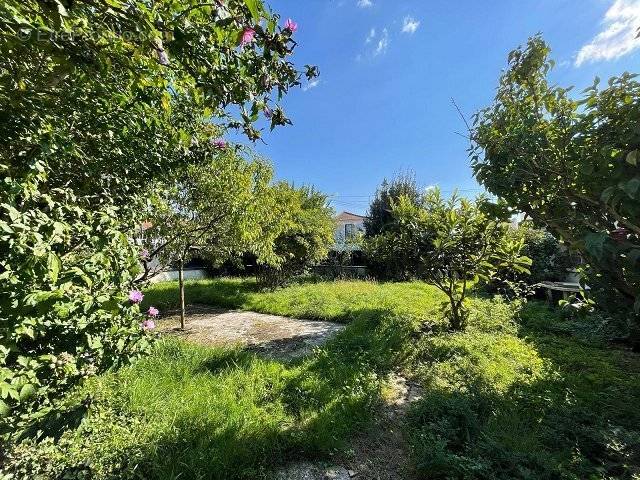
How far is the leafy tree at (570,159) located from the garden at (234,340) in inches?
0.7

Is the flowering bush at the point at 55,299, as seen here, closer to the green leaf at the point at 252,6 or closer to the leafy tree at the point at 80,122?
the leafy tree at the point at 80,122

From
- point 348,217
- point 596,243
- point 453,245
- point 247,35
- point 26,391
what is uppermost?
point 348,217

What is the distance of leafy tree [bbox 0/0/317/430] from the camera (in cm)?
128

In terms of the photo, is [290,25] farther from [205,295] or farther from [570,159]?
[205,295]

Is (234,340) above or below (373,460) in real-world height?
above

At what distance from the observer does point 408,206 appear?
591cm

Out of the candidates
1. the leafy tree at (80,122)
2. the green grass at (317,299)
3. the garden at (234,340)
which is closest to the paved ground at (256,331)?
the garden at (234,340)

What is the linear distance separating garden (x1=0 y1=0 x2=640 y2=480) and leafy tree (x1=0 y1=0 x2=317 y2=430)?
0.01 meters

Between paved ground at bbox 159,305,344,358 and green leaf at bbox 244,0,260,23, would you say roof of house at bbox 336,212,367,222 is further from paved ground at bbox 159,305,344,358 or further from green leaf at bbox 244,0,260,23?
green leaf at bbox 244,0,260,23

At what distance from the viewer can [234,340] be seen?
5.69m

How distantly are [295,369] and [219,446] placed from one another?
5.52ft

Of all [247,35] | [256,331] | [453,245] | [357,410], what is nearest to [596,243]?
[247,35]

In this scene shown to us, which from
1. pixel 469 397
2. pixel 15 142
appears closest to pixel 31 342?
pixel 15 142

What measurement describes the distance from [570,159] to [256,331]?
5.70 metres
